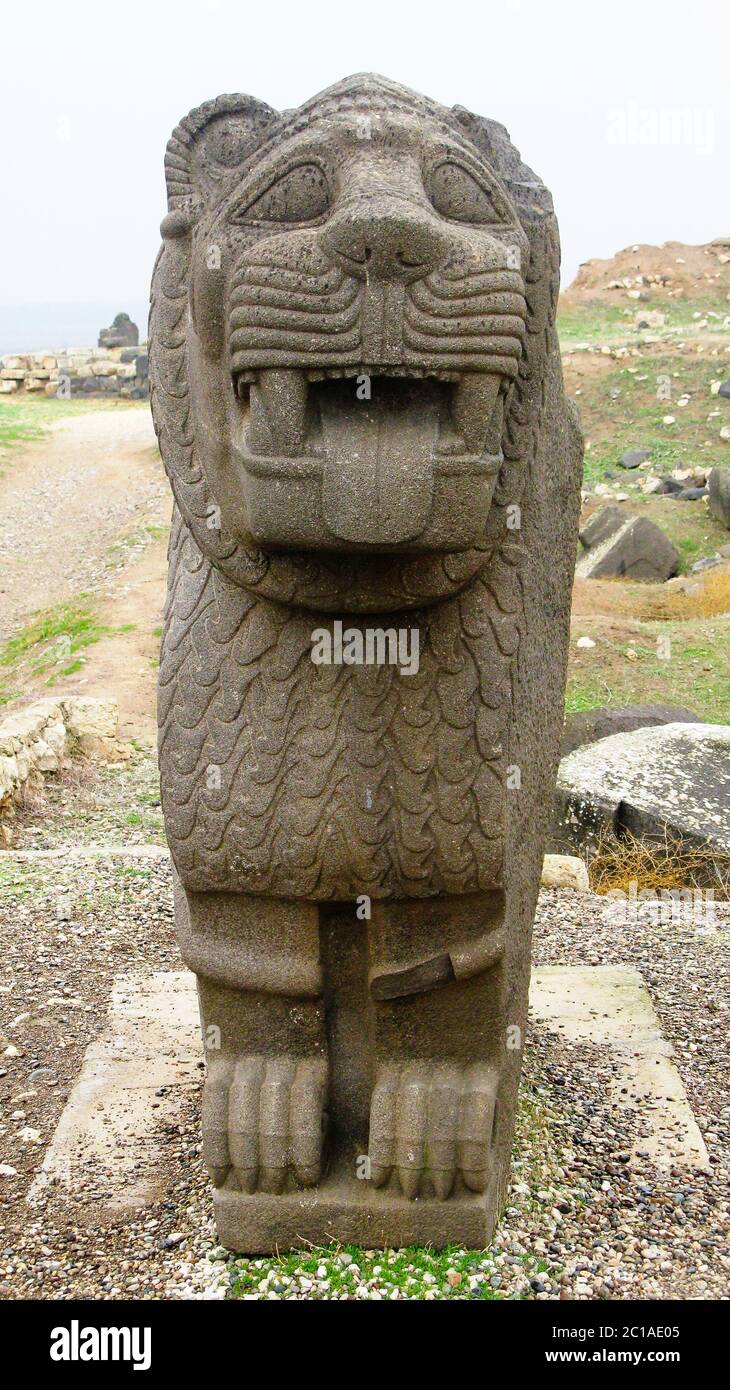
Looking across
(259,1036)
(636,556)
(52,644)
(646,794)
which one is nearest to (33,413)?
(636,556)

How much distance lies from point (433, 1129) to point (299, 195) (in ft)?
4.84

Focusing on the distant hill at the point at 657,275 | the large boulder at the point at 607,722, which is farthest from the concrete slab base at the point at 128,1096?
the distant hill at the point at 657,275

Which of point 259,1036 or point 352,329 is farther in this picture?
point 259,1036

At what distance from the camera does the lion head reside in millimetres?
1736

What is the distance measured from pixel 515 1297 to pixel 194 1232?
1.94 ft

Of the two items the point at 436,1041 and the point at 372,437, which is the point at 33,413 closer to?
the point at 436,1041

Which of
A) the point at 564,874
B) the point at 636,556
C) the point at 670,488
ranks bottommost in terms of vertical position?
the point at 564,874

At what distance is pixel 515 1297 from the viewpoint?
2219 millimetres

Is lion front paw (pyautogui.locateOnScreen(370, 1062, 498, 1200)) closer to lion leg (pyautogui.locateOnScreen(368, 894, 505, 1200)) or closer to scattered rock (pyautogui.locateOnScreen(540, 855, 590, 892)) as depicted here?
lion leg (pyautogui.locateOnScreen(368, 894, 505, 1200))

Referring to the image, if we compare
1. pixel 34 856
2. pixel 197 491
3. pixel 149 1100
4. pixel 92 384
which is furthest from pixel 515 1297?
pixel 92 384

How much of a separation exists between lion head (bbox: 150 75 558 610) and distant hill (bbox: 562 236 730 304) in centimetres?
2198

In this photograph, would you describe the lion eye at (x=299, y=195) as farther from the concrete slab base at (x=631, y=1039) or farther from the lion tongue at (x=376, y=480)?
the concrete slab base at (x=631, y=1039)

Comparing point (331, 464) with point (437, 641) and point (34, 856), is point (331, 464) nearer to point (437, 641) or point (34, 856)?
point (437, 641)

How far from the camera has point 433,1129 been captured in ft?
7.53
